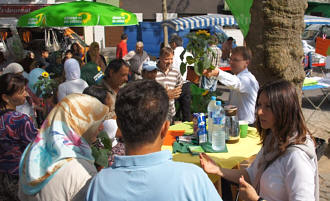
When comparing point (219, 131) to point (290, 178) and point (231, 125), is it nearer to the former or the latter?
point (231, 125)

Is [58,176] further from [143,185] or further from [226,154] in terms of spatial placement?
[226,154]

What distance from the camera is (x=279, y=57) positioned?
411 cm

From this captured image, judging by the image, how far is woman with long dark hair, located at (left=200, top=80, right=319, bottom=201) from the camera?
1.72 meters

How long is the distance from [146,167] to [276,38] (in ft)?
11.3

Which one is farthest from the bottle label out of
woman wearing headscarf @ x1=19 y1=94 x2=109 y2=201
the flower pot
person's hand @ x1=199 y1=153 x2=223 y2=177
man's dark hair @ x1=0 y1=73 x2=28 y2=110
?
the flower pot

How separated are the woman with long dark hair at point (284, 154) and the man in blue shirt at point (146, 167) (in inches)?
27.5

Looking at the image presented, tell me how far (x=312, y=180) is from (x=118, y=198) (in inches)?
44.5

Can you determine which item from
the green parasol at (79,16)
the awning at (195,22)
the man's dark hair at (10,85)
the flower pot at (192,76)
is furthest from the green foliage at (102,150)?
the awning at (195,22)

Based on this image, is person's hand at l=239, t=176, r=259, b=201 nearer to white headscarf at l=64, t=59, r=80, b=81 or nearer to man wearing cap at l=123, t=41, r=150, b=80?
white headscarf at l=64, t=59, r=80, b=81

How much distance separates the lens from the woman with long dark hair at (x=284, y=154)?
172cm

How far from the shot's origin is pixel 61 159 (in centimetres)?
163

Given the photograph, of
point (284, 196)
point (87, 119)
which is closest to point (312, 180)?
point (284, 196)

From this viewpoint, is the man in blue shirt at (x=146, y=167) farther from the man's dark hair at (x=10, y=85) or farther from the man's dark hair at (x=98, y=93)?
the man's dark hair at (x=10, y=85)

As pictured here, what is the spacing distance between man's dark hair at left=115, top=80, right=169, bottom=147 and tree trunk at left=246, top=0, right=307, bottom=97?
126 inches
